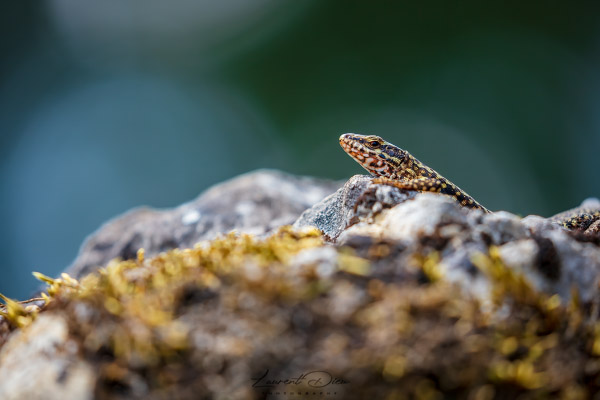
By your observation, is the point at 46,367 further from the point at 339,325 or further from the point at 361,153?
the point at 361,153

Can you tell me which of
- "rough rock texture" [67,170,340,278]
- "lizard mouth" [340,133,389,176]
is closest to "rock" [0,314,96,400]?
"rough rock texture" [67,170,340,278]

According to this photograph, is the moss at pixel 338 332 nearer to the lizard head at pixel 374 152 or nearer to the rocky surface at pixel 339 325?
the rocky surface at pixel 339 325

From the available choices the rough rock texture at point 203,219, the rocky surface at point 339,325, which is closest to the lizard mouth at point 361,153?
the rough rock texture at point 203,219

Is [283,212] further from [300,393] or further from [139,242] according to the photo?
[300,393]
